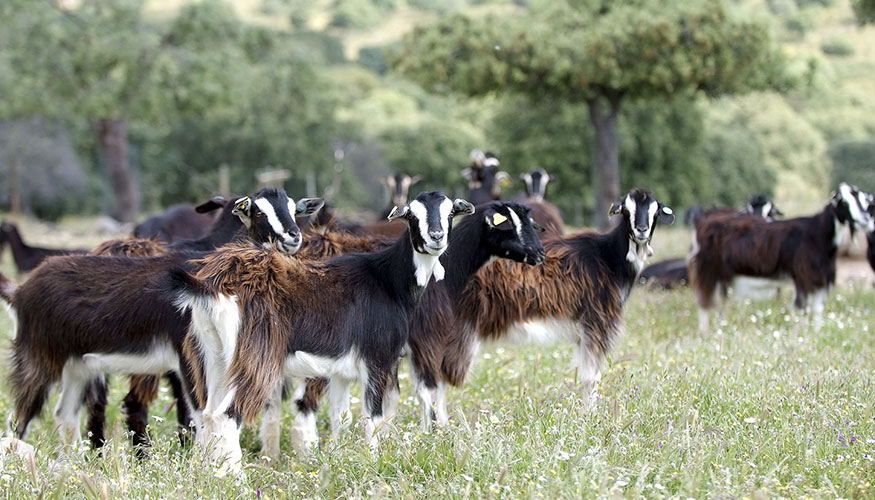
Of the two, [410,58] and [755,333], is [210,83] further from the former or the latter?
[755,333]

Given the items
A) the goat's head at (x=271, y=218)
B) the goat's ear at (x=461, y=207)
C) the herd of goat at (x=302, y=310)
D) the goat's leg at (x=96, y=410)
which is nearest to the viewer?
the herd of goat at (x=302, y=310)

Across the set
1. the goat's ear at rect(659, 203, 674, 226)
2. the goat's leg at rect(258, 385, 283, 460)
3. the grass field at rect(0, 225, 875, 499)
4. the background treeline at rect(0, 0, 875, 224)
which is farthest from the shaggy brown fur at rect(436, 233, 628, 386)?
the background treeline at rect(0, 0, 875, 224)

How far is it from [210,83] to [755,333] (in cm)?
2169

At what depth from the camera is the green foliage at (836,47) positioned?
237 ft

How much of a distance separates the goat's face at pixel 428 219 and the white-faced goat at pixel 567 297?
1175mm

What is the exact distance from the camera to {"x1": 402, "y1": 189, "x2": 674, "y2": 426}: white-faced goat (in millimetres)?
7062

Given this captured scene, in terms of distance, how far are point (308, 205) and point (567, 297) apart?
2.19 meters

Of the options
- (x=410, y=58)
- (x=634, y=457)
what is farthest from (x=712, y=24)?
(x=634, y=457)

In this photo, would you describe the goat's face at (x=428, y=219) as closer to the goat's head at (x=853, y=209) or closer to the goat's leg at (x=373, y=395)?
the goat's leg at (x=373, y=395)

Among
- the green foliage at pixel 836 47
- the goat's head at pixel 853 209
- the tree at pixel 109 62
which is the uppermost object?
the green foliage at pixel 836 47

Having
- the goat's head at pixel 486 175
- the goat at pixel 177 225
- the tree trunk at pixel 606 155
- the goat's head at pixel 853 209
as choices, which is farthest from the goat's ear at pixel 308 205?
the tree trunk at pixel 606 155

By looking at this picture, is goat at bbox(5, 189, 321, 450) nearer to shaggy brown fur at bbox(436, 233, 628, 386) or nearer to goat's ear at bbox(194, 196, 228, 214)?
goat's ear at bbox(194, 196, 228, 214)

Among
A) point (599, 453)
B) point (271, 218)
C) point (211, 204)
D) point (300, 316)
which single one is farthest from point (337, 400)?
point (599, 453)

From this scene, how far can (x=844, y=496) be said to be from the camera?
4.46 m
